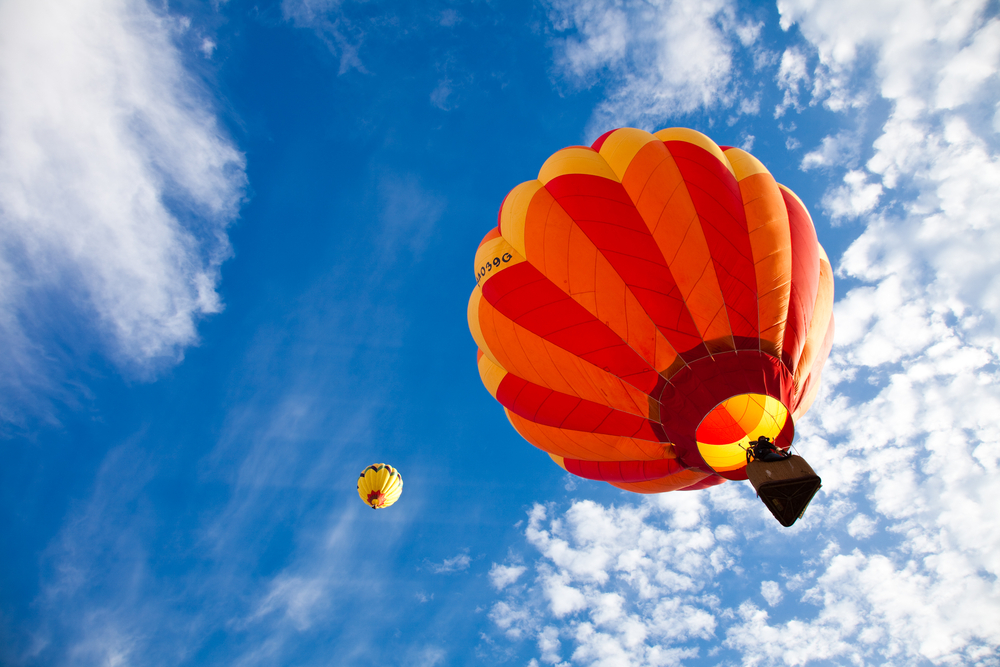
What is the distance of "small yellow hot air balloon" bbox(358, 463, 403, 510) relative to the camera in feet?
42.3

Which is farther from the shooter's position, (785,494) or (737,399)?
(737,399)

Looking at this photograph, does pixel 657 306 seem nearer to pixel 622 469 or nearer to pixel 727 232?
pixel 727 232

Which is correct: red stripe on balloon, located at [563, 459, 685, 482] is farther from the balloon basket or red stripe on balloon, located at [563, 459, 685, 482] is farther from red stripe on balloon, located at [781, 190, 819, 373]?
red stripe on balloon, located at [781, 190, 819, 373]

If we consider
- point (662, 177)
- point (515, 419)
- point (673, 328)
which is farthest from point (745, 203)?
A: point (515, 419)

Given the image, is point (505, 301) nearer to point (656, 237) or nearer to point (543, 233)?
point (543, 233)

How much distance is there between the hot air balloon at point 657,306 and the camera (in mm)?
5820

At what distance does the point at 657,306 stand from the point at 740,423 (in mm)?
1639

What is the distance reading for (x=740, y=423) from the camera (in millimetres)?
5684

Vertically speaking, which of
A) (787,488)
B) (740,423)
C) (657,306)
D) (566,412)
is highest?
(657,306)

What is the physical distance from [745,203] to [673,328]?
2.13 metres

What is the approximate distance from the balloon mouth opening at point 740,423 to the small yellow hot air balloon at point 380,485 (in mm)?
9402

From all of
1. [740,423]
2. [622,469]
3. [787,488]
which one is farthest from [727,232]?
[622,469]

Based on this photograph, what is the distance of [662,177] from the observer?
21.6ft

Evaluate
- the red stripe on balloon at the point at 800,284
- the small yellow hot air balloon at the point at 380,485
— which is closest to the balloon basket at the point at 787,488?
the red stripe on balloon at the point at 800,284
